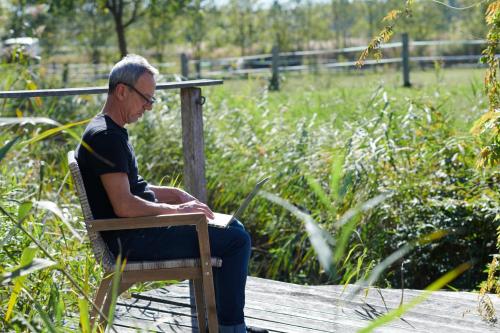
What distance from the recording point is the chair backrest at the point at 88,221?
9.59 feet

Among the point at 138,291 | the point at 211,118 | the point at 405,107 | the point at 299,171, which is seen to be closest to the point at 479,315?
the point at 138,291

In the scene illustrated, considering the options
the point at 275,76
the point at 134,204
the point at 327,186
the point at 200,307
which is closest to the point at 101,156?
the point at 134,204

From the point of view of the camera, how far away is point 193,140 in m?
4.24

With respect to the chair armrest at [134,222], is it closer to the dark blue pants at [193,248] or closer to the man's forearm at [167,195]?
the dark blue pants at [193,248]

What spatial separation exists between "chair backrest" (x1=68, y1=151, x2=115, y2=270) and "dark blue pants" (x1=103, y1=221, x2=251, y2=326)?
0.05 metres

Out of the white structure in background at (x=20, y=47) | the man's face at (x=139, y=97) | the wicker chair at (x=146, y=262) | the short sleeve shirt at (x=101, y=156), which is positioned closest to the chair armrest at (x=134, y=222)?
the wicker chair at (x=146, y=262)

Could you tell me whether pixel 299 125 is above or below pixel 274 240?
above

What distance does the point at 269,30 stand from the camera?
37.2 metres

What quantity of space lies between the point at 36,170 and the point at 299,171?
5.42ft

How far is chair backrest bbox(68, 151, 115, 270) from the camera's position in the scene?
2.92 metres

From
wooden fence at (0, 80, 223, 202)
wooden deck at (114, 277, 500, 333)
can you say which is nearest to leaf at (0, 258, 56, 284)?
wooden deck at (114, 277, 500, 333)

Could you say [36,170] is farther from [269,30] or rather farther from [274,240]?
[269,30]

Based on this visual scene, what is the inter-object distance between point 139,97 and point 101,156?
0.28m

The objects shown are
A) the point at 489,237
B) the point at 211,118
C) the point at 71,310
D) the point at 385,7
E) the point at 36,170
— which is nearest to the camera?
the point at 71,310
